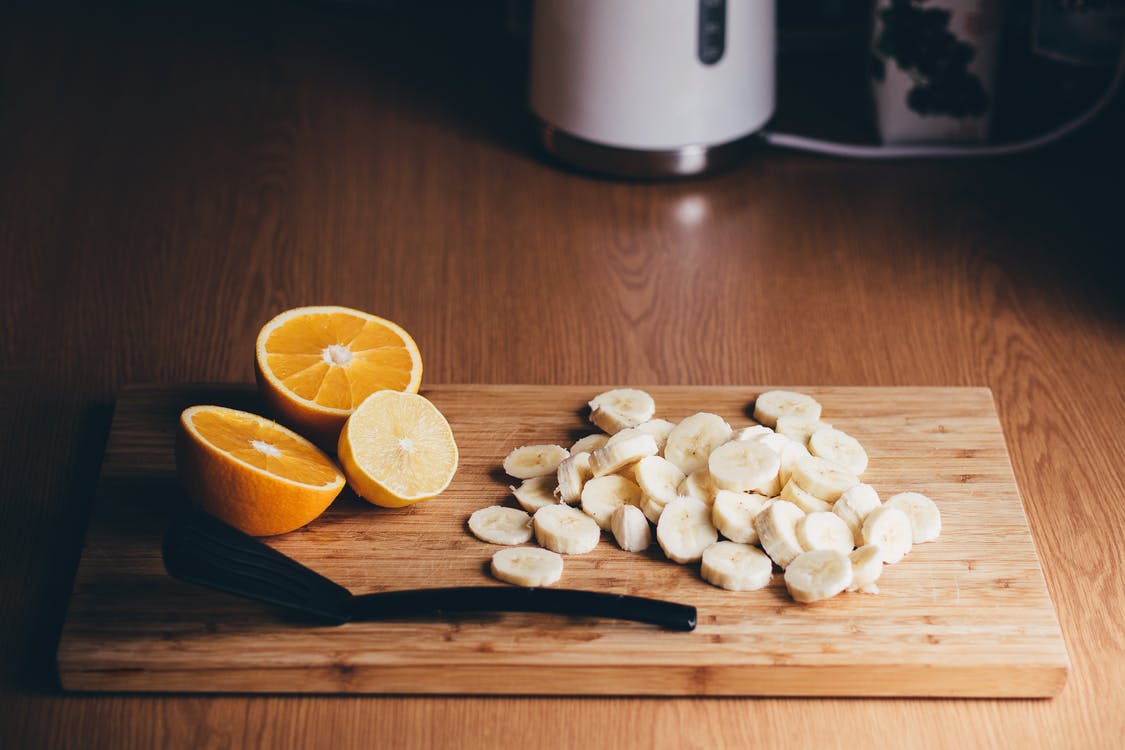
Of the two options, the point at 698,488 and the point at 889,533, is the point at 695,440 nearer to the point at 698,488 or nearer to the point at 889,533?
the point at 698,488

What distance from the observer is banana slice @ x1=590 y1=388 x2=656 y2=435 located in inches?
43.1

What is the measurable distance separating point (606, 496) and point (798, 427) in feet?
0.62

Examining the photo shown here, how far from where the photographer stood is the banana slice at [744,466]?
986 mm

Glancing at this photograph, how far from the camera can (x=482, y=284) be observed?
1.39 m

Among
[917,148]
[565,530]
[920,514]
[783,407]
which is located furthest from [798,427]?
[917,148]

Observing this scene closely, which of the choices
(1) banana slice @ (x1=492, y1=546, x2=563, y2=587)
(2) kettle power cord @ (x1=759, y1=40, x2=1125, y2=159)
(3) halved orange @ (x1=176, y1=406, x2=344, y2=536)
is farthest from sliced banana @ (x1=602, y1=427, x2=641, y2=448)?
(2) kettle power cord @ (x1=759, y1=40, x2=1125, y2=159)

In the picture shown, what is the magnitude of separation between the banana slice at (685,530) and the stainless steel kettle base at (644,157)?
2.04 ft

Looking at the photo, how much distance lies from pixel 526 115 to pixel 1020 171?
0.62 m

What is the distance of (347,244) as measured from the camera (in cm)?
145

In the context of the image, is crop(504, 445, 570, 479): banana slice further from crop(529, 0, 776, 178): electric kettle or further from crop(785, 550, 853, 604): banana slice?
crop(529, 0, 776, 178): electric kettle

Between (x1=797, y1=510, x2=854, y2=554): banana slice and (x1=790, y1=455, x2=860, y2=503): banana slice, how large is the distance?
0.03m

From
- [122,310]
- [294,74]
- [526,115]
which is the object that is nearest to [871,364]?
[526,115]

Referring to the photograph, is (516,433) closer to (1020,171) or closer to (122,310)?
(122,310)

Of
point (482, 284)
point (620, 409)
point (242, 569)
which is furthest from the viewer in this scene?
point (482, 284)
